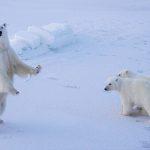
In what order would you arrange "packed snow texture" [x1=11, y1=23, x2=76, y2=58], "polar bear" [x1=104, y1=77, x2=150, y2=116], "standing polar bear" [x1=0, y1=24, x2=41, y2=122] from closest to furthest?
"standing polar bear" [x1=0, y1=24, x2=41, y2=122] → "polar bear" [x1=104, y1=77, x2=150, y2=116] → "packed snow texture" [x1=11, y1=23, x2=76, y2=58]

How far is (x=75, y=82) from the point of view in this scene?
280 inches

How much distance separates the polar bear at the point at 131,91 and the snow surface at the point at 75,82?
0.14 m

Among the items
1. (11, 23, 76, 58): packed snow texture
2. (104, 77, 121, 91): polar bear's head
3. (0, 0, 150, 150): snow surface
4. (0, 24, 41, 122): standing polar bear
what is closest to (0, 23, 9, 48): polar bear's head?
(0, 24, 41, 122): standing polar bear

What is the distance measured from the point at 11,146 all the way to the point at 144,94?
5.81ft

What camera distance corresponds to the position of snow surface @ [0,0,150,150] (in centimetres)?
482

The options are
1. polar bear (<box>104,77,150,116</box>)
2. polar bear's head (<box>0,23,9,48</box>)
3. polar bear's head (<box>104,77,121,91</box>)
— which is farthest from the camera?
polar bear's head (<box>104,77,121,91</box>)

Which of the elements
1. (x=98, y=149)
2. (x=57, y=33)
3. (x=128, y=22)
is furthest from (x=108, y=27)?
(x=98, y=149)

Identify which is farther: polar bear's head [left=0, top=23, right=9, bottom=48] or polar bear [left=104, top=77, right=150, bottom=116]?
polar bear [left=104, top=77, right=150, bottom=116]

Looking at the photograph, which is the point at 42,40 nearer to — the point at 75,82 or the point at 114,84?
the point at 75,82

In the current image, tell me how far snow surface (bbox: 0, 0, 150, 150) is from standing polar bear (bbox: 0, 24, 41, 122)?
1.42 feet

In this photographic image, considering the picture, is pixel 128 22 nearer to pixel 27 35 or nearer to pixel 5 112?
pixel 27 35

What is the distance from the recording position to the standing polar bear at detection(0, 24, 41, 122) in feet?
15.5

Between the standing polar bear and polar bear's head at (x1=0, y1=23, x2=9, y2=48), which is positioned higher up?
polar bear's head at (x1=0, y1=23, x2=9, y2=48)

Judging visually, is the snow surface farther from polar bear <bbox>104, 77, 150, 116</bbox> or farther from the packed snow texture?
polar bear <bbox>104, 77, 150, 116</bbox>
